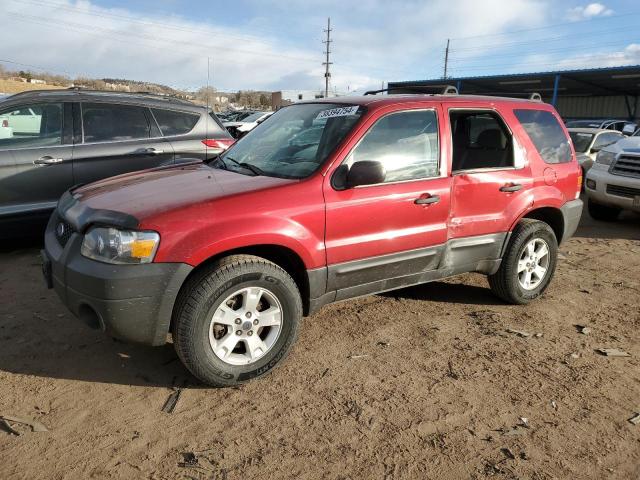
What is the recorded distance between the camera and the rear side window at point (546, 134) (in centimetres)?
439

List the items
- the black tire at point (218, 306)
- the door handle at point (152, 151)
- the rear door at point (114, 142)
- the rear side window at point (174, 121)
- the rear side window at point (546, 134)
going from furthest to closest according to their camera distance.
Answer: the rear side window at point (174, 121) < the door handle at point (152, 151) < the rear door at point (114, 142) < the rear side window at point (546, 134) < the black tire at point (218, 306)

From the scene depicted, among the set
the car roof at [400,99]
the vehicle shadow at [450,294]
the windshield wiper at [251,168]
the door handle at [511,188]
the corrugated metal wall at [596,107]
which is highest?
the corrugated metal wall at [596,107]

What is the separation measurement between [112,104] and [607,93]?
38.8 metres

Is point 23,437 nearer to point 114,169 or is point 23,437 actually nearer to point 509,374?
point 509,374

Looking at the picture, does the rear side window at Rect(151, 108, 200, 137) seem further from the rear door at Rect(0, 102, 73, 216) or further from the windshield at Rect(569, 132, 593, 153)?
the windshield at Rect(569, 132, 593, 153)

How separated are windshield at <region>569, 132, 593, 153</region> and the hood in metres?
9.57

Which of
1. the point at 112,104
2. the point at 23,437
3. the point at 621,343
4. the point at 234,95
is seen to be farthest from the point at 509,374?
the point at 234,95

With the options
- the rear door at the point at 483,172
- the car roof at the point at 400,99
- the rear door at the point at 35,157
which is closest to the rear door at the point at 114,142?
the rear door at the point at 35,157

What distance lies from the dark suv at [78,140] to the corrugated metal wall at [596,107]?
39.0 m

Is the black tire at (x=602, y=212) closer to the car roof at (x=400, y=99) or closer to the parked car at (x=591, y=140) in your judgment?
the parked car at (x=591, y=140)

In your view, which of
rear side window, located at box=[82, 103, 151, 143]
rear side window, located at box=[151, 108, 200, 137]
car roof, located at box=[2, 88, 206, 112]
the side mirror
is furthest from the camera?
rear side window, located at box=[151, 108, 200, 137]

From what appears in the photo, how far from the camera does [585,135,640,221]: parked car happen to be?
292 inches

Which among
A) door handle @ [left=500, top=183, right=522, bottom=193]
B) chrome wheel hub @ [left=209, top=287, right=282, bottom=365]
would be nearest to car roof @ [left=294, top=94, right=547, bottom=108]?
door handle @ [left=500, top=183, right=522, bottom=193]

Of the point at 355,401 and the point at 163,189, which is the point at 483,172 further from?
the point at 163,189
